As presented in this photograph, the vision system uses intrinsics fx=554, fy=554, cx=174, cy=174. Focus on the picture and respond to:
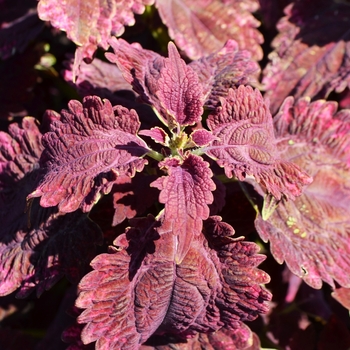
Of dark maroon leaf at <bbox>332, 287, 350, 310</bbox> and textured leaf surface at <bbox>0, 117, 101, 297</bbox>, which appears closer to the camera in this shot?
textured leaf surface at <bbox>0, 117, 101, 297</bbox>

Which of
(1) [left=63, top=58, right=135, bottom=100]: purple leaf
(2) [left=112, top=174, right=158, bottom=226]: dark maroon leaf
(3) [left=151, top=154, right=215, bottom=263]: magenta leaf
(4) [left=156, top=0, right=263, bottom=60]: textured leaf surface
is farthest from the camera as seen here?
(4) [left=156, top=0, right=263, bottom=60]: textured leaf surface

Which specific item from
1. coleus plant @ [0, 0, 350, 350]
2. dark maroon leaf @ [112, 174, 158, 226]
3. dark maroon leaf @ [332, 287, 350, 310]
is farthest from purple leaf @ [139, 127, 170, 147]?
dark maroon leaf @ [332, 287, 350, 310]

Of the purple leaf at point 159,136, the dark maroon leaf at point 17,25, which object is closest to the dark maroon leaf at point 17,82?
the dark maroon leaf at point 17,25

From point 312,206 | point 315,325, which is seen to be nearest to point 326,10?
point 312,206

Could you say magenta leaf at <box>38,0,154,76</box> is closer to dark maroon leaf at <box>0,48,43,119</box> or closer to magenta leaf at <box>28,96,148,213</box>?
magenta leaf at <box>28,96,148,213</box>

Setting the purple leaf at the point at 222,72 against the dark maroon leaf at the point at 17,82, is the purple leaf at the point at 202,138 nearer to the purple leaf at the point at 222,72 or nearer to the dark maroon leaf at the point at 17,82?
the purple leaf at the point at 222,72

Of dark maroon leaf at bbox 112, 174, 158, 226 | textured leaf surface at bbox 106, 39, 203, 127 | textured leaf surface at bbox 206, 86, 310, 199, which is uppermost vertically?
textured leaf surface at bbox 106, 39, 203, 127

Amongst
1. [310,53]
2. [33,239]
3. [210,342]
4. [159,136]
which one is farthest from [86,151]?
[310,53]
